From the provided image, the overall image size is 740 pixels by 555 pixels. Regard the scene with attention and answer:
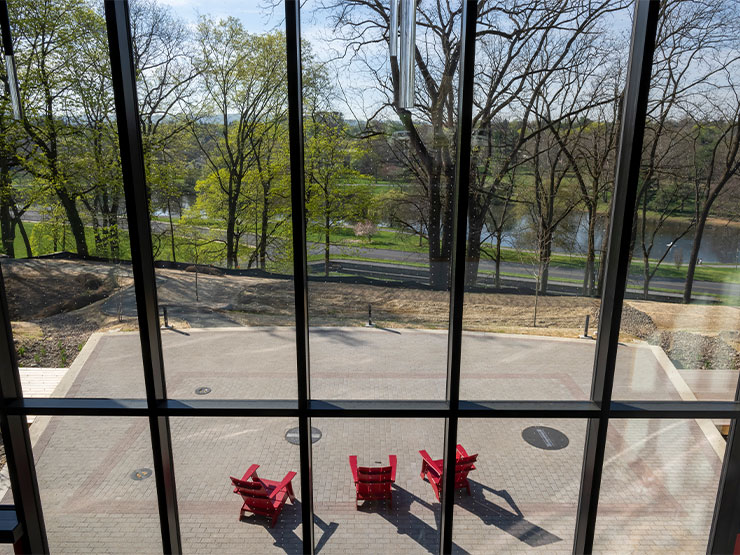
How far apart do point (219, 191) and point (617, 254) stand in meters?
2.61

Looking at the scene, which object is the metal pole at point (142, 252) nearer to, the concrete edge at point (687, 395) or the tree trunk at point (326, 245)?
the tree trunk at point (326, 245)

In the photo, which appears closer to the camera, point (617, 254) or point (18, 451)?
point (617, 254)

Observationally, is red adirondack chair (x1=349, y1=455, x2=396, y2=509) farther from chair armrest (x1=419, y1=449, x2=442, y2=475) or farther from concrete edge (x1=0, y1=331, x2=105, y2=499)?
concrete edge (x1=0, y1=331, x2=105, y2=499)

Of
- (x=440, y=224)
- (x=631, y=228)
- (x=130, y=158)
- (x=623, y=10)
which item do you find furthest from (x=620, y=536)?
(x=130, y=158)

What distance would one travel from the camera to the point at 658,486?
349 centimetres

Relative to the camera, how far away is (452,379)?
3.23 m

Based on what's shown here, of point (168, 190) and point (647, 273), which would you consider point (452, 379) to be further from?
point (168, 190)

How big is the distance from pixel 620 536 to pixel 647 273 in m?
1.83

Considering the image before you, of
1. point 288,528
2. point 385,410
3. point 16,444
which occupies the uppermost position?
point 385,410

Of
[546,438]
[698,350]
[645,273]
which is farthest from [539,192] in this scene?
[546,438]

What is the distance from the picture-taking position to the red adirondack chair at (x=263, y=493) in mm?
3428

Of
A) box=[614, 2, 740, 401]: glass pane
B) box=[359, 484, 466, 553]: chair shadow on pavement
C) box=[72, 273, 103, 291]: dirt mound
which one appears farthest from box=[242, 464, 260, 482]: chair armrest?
box=[614, 2, 740, 401]: glass pane

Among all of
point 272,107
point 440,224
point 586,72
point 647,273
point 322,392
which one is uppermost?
point 586,72

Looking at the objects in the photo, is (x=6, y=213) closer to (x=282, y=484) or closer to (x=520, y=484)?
(x=282, y=484)
